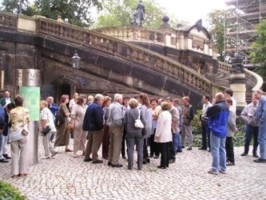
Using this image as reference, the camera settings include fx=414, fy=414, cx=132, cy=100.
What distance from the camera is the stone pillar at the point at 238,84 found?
685 inches

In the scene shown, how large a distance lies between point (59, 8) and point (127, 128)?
27.1 m

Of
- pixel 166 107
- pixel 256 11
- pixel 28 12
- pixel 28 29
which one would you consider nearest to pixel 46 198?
pixel 166 107

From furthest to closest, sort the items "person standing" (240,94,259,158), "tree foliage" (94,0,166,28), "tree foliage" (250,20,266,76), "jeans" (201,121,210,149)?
"tree foliage" (94,0,166,28) < "tree foliage" (250,20,266,76) < "jeans" (201,121,210,149) < "person standing" (240,94,259,158)

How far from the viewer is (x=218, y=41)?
5419 cm

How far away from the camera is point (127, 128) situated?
31.3 ft

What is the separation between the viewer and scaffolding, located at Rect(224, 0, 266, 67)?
150 ft

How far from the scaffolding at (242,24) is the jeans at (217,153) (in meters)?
36.6

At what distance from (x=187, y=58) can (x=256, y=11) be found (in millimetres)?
23545

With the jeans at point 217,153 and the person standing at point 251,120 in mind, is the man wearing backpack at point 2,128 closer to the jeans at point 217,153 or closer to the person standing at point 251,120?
the jeans at point 217,153

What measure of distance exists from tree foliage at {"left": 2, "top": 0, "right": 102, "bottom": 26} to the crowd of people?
23811mm

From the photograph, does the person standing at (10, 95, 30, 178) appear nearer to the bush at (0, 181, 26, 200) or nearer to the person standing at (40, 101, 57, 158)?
Answer: the person standing at (40, 101, 57, 158)

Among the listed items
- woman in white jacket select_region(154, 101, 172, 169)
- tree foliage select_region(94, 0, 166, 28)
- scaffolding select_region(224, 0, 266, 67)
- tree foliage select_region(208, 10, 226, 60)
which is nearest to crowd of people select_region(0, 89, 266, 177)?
woman in white jacket select_region(154, 101, 172, 169)

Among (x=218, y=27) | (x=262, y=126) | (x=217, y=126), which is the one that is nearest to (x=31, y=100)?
(x=217, y=126)

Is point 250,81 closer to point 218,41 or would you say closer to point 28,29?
point 28,29
